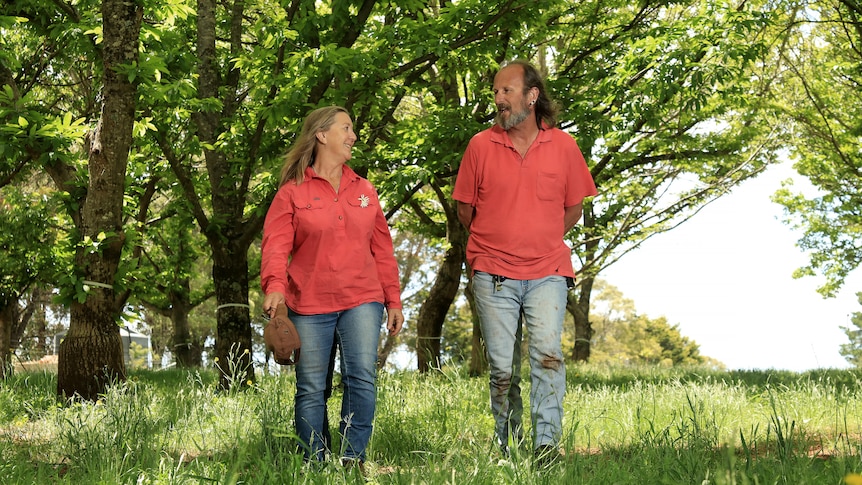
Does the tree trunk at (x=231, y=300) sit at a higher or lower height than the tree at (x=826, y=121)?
lower

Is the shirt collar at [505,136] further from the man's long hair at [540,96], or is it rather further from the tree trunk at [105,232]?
the tree trunk at [105,232]

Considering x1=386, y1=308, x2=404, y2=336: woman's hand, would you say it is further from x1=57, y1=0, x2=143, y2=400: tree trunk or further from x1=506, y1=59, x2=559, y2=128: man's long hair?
x1=57, y1=0, x2=143, y2=400: tree trunk

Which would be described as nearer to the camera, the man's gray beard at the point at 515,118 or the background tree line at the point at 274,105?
the man's gray beard at the point at 515,118

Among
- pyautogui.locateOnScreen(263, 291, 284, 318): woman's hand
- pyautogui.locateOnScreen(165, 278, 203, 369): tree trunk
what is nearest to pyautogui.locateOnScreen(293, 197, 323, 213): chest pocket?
pyautogui.locateOnScreen(263, 291, 284, 318): woman's hand

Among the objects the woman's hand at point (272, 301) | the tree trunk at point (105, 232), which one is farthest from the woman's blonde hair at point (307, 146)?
the tree trunk at point (105, 232)

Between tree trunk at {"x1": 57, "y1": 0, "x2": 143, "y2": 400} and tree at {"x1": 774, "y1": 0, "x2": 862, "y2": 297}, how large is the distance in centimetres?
818

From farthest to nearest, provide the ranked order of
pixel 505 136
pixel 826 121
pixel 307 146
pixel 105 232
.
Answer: pixel 826 121
pixel 105 232
pixel 505 136
pixel 307 146

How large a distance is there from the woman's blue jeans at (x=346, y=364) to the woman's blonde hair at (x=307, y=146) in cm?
85

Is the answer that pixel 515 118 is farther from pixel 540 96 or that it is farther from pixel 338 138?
pixel 338 138

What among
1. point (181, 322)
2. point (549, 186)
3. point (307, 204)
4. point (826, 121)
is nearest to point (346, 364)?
point (307, 204)

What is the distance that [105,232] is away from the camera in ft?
29.9

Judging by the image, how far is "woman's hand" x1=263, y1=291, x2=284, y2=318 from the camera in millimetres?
4516

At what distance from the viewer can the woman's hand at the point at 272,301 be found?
4.52 metres

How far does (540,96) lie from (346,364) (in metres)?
2.06
